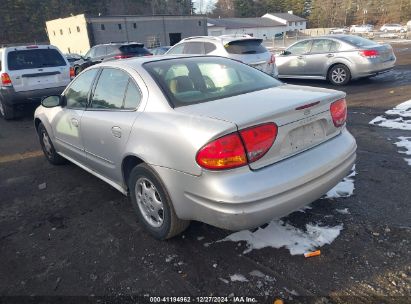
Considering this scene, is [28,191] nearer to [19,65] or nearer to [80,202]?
[80,202]

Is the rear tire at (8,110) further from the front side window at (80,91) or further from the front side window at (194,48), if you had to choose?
the front side window at (80,91)

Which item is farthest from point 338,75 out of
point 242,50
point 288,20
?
point 288,20

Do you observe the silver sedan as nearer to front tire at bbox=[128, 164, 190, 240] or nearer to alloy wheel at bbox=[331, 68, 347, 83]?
front tire at bbox=[128, 164, 190, 240]

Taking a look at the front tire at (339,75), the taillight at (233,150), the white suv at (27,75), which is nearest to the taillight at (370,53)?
the front tire at (339,75)

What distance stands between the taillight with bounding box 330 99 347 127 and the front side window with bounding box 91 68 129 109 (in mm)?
1985

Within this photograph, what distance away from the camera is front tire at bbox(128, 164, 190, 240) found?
2855mm

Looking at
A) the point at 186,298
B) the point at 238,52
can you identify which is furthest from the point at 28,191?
the point at 238,52

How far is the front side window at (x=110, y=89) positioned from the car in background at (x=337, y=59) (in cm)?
832

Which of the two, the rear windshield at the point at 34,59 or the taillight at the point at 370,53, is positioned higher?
the rear windshield at the point at 34,59

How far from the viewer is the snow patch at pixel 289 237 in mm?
2883

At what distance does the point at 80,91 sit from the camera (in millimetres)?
4184

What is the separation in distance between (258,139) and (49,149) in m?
4.11

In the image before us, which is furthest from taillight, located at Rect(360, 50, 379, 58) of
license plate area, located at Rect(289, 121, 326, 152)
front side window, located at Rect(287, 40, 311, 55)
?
license plate area, located at Rect(289, 121, 326, 152)

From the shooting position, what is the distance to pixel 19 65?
8.48 metres
